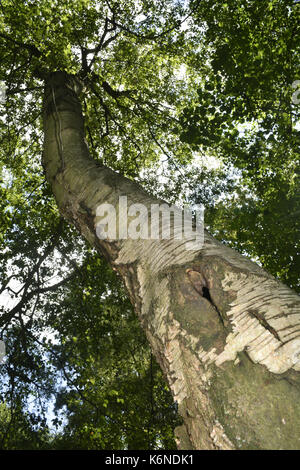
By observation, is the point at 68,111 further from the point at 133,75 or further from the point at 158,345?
the point at 133,75

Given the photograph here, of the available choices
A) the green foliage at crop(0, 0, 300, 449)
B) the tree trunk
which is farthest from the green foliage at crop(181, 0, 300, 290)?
the tree trunk

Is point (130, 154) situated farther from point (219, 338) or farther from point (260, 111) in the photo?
point (219, 338)

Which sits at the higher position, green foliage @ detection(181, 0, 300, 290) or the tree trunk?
green foliage @ detection(181, 0, 300, 290)

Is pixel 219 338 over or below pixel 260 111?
below

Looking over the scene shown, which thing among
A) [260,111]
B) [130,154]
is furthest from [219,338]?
[130,154]

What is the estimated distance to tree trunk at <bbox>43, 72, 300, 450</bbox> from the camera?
717 mm

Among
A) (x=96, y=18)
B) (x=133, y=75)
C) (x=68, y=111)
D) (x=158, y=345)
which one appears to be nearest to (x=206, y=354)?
(x=158, y=345)

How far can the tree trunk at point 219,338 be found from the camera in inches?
28.2

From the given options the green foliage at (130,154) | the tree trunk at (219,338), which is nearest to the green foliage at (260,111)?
the green foliage at (130,154)

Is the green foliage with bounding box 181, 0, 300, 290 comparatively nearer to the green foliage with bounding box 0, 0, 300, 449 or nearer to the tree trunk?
the green foliage with bounding box 0, 0, 300, 449

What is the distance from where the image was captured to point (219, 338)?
35.3 inches

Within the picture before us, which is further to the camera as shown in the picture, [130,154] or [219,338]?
[130,154]

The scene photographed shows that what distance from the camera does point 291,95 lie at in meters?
4.40

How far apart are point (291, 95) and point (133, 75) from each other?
12.2 feet
